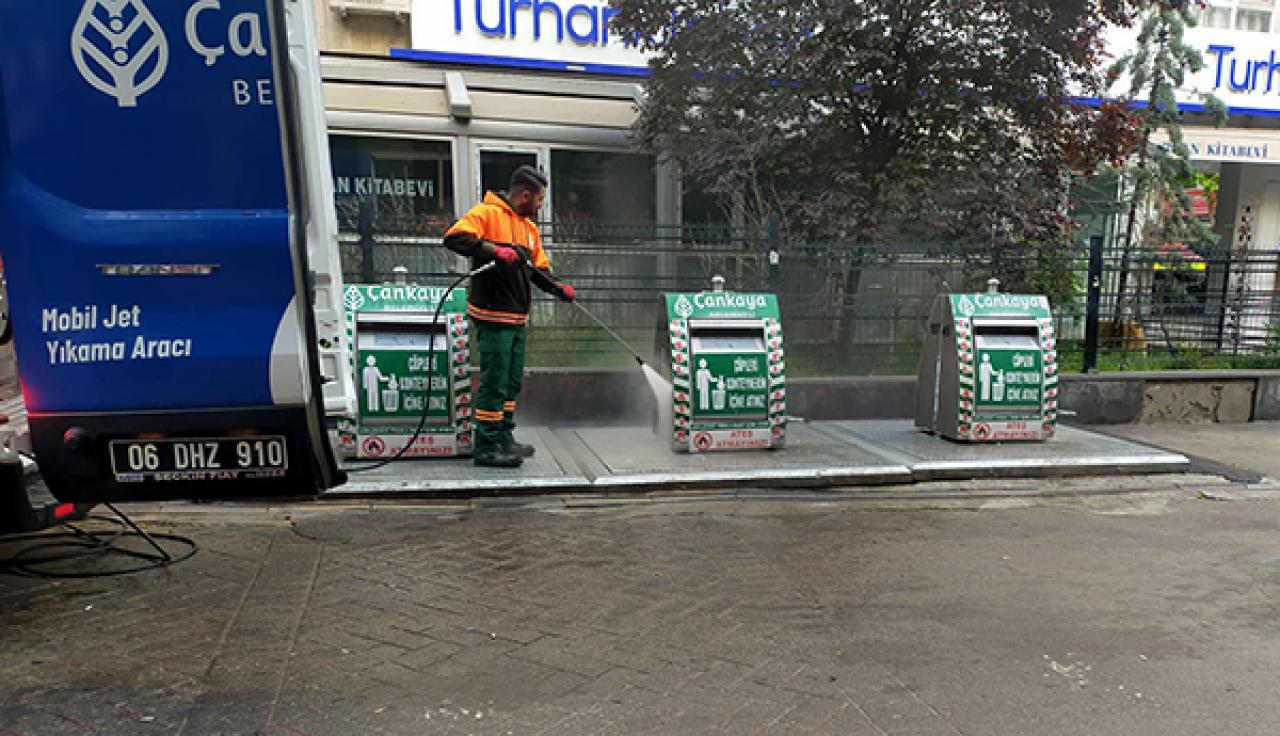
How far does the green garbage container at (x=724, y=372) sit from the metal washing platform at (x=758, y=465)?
168 millimetres

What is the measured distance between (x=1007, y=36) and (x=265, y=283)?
8.49 metres

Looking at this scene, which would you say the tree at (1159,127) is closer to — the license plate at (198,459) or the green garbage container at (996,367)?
the green garbage container at (996,367)

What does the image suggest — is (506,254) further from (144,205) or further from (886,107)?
(886,107)

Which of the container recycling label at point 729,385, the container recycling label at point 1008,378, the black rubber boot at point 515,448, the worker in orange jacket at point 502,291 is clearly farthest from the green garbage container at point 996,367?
the black rubber boot at point 515,448

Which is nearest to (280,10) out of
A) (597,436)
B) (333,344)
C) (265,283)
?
(265,283)

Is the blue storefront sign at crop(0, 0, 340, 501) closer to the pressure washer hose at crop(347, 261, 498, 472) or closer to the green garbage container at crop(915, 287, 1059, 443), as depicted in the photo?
the pressure washer hose at crop(347, 261, 498, 472)

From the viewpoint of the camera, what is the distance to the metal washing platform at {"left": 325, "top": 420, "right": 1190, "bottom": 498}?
579 centimetres

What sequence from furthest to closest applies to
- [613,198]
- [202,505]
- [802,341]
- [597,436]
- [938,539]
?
[613,198]
[802,341]
[597,436]
[202,505]
[938,539]

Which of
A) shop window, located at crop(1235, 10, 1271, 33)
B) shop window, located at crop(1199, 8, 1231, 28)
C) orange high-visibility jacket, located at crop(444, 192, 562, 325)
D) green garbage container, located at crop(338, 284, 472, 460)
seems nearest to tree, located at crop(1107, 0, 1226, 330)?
shop window, located at crop(1199, 8, 1231, 28)

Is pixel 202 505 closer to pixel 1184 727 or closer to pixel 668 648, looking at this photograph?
pixel 668 648

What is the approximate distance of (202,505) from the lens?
5.40 meters

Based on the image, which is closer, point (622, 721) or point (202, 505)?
point (622, 721)

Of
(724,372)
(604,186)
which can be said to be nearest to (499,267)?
(724,372)

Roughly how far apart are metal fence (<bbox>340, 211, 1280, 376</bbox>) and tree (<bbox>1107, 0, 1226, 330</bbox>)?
2823 millimetres
